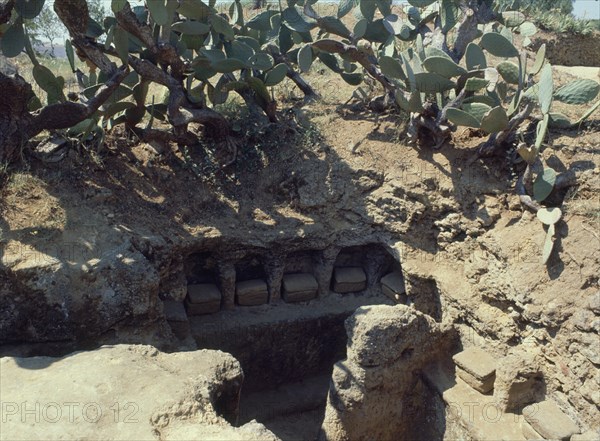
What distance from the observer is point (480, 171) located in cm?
657

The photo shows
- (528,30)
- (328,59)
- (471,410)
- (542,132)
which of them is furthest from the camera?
(328,59)

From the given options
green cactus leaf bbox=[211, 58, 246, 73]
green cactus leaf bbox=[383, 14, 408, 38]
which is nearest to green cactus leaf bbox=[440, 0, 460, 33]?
green cactus leaf bbox=[383, 14, 408, 38]

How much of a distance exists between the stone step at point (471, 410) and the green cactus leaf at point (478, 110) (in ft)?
8.15

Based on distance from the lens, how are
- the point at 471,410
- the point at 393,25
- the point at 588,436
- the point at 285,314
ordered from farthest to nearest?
the point at 393,25 → the point at 285,314 → the point at 471,410 → the point at 588,436

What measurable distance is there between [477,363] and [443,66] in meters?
2.91

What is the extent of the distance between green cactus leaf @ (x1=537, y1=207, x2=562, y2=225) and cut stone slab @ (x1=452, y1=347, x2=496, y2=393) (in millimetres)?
1381

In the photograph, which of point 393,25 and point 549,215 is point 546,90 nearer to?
point 549,215

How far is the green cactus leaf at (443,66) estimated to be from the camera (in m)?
6.13

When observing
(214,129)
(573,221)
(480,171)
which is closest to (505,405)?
(573,221)

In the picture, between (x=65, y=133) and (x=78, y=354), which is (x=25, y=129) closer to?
(x=65, y=133)

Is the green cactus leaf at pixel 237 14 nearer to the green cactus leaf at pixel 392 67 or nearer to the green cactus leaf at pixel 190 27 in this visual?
the green cactus leaf at pixel 190 27

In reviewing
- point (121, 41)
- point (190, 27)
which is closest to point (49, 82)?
point (121, 41)

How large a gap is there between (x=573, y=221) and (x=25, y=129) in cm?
525

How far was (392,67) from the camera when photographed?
6.48 m
